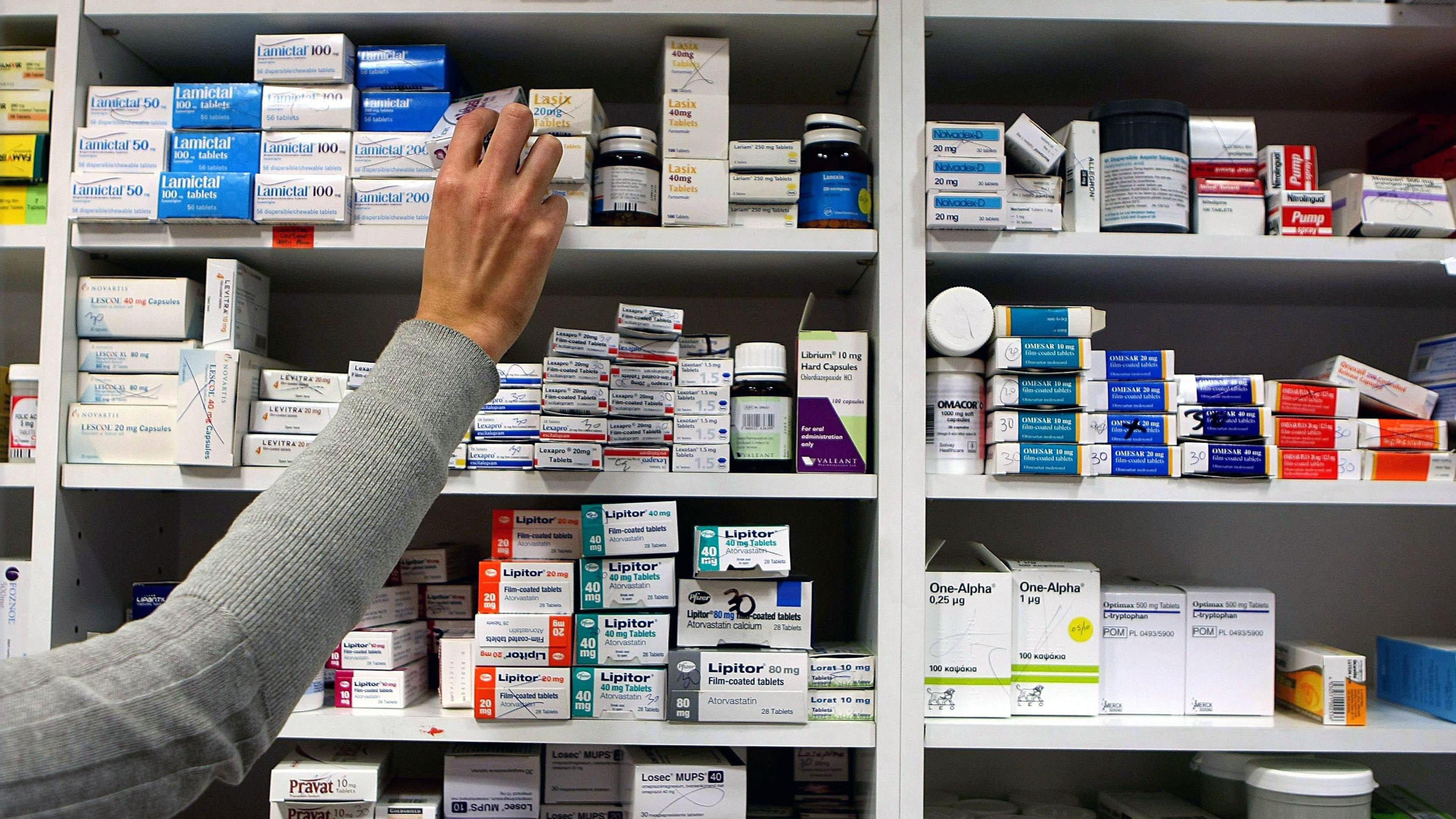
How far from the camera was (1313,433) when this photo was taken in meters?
1.38

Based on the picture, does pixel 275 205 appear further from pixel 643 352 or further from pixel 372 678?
pixel 372 678

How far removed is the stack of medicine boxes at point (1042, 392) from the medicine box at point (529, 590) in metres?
0.67

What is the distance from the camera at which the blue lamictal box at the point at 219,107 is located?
1.40m

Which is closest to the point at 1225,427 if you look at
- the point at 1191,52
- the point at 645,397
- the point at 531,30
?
the point at 1191,52

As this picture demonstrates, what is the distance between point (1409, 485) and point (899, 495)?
30.3 inches

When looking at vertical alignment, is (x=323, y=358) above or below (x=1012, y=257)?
below

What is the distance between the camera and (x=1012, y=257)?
1386mm

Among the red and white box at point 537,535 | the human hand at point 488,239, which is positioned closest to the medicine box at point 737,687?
the red and white box at point 537,535

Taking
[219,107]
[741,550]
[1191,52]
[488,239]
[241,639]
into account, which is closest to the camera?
[241,639]

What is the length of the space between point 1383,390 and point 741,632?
1.09m

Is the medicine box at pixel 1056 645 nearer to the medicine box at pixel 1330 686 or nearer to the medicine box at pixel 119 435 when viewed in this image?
the medicine box at pixel 1330 686

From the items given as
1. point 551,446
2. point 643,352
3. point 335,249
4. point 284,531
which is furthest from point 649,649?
point 284,531

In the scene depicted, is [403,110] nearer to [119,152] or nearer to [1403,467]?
[119,152]

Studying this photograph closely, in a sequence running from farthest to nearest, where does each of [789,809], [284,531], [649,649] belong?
[789,809] → [649,649] → [284,531]
